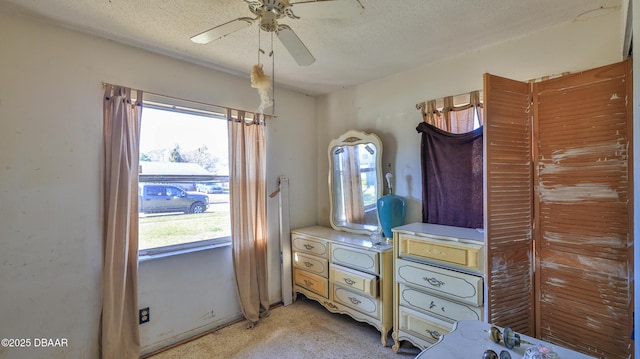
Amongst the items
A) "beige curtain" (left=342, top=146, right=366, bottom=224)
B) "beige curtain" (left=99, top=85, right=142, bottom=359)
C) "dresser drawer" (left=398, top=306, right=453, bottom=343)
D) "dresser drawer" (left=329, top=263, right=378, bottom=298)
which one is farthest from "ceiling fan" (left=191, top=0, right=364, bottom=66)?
"dresser drawer" (left=398, top=306, right=453, bottom=343)

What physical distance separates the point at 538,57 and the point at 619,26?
1.24ft

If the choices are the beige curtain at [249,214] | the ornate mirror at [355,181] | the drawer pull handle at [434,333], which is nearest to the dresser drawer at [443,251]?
the drawer pull handle at [434,333]

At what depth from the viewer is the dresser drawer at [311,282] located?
104 inches

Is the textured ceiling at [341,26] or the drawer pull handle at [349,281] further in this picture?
the drawer pull handle at [349,281]

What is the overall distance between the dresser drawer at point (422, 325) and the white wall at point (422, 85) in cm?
82

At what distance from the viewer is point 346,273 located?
243 cm

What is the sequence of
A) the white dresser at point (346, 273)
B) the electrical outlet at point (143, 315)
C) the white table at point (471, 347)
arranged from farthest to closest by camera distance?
the white dresser at point (346, 273) < the electrical outlet at point (143, 315) < the white table at point (471, 347)

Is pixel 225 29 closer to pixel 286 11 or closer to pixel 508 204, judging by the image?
pixel 286 11

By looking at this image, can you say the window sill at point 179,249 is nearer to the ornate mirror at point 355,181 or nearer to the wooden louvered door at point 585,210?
the ornate mirror at point 355,181

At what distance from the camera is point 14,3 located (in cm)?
154

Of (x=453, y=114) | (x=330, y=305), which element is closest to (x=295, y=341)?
(x=330, y=305)

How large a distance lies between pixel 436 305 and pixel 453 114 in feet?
4.75

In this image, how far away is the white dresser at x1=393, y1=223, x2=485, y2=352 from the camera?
1.75 m

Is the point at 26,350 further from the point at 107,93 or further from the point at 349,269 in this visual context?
the point at 349,269
